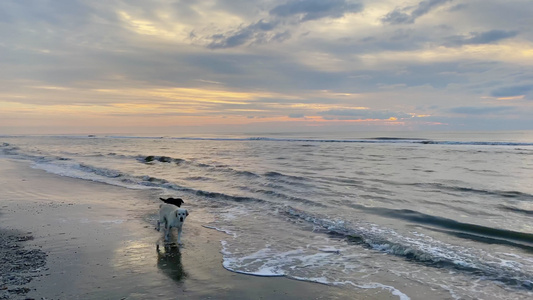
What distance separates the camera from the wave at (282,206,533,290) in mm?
5934

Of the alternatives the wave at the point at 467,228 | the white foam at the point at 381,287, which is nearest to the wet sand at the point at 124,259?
the white foam at the point at 381,287

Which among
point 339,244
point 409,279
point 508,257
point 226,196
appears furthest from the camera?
point 226,196

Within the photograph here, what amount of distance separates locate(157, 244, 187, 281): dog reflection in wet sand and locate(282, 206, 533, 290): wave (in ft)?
11.8

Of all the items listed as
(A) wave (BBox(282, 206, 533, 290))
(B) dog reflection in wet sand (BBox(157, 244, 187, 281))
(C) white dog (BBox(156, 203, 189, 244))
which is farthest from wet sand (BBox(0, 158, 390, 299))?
(A) wave (BBox(282, 206, 533, 290))

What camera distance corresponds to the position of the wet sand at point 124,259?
5055 mm

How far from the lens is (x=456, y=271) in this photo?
20.1 feet

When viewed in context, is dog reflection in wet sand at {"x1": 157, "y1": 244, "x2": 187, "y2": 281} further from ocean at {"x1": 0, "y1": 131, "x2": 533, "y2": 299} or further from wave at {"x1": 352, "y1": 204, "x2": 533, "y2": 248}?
wave at {"x1": 352, "y1": 204, "x2": 533, "y2": 248}

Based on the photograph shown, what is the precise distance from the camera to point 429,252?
701cm

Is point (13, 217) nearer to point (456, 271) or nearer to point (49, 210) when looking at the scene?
point (49, 210)

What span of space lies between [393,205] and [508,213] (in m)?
3.10

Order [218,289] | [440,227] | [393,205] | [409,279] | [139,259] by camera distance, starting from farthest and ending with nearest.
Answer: [393,205] < [440,227] < [139,259] < [409,279] < [218,289]

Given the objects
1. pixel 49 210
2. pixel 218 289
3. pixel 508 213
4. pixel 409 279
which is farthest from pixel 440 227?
pixel 49 210

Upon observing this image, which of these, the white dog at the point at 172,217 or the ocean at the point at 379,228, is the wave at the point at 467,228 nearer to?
the ocean at the point at 379,228

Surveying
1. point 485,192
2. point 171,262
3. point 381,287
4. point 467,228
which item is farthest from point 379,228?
point 485,192
